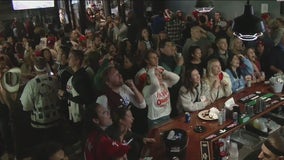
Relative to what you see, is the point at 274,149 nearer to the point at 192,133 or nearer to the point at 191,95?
the point at 192,133

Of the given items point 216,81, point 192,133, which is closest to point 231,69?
point 216,81

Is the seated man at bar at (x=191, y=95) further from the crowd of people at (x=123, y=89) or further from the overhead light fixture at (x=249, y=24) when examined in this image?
the overhead light fixture at (x=249, y=24)

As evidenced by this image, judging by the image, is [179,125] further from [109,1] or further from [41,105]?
[109,1]

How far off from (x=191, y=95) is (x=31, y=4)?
6.76 meters

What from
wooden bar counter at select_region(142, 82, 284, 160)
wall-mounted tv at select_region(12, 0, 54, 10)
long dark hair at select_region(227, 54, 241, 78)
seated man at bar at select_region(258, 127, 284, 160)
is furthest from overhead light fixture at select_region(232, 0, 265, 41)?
wall-mounted tv at select_region(12, 0, 54, 10)

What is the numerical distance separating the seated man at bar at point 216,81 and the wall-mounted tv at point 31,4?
6530mm

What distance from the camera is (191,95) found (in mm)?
3738

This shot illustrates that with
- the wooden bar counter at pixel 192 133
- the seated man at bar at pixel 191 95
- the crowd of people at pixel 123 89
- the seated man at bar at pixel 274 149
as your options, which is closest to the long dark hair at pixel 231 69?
the crowd of people at pixel 123 89

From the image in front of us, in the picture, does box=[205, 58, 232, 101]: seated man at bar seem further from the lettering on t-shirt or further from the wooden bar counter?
the lettering on t-shirt

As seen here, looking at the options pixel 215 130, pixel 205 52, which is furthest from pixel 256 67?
pixel 215 130

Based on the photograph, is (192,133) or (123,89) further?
(123,89)

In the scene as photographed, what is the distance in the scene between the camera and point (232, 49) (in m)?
4.96

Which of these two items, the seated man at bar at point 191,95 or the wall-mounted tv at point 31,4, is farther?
the wall-mounted tv at point 31,4

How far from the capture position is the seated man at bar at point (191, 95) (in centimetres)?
369
